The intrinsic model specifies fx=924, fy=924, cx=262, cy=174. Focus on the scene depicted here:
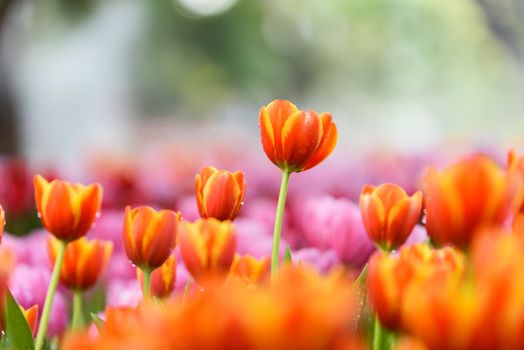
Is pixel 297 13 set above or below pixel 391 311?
above

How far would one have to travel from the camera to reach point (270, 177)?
2.24 metres

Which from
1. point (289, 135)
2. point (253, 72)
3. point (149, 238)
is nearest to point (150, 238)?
point (149, 238)

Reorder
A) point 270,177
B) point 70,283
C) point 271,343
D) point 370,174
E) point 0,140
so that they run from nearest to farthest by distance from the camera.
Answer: point 271,343, point 70,283, point 270,177, point 370,174, point 0,140

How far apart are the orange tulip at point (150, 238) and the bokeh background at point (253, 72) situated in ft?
32.1

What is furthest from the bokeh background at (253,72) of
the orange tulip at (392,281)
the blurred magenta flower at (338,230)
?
the orange tulip at (392,281)

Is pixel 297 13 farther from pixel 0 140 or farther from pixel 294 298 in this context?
pixel 294 298

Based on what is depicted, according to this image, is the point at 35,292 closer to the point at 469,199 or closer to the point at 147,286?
the point at 147,286

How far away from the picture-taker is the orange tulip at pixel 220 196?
25.0 inches

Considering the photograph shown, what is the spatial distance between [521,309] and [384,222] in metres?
0.32

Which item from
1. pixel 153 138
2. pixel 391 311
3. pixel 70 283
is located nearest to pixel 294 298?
pixel 391 311

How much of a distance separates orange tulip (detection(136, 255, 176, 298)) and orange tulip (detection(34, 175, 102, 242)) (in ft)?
0.17

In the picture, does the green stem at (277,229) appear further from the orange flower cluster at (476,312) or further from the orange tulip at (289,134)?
the orange flower cluster at (476,312)

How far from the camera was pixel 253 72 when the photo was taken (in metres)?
17.8

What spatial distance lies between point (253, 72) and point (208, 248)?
1741 centimetres
